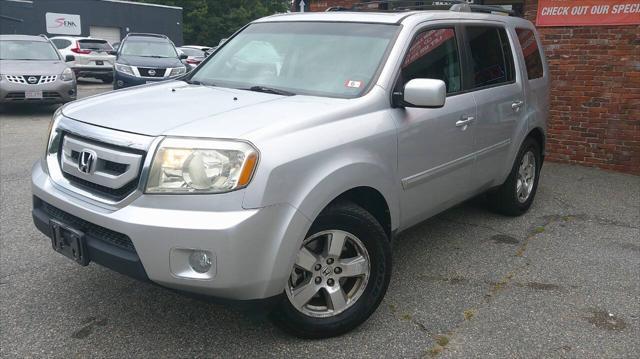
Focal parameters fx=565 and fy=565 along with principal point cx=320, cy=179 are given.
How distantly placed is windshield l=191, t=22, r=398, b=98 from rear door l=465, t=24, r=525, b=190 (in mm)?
996

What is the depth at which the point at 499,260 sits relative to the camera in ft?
13.9

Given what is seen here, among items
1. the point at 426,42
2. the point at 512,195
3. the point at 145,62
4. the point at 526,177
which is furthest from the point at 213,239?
the point at 145,62

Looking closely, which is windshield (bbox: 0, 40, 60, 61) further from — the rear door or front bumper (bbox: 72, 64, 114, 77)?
the rear door

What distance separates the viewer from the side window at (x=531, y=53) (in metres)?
5.12

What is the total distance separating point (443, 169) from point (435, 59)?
75 cm

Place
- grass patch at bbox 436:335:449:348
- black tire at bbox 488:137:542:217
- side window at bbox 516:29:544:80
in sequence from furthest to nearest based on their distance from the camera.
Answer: side window at bbox 516:29:544:80, black tire at bbox 488:137:542:217, grass patch at bbox 436:335:449:348

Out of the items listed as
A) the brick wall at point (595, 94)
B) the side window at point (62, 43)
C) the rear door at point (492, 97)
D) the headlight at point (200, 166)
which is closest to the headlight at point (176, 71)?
the brick wall at point (595, 94)

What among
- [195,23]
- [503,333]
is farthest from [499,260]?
[195,23]

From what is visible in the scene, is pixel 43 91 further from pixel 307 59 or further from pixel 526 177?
pixel 526 177

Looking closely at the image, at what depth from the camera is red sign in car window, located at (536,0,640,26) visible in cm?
688

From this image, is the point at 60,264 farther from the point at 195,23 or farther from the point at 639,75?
the point at 195,23

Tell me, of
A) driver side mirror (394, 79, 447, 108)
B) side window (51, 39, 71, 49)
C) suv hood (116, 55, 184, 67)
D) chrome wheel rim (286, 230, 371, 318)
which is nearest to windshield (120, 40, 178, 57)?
suv hood (116, 55, 184, 67)

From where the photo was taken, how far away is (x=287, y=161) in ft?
8.61

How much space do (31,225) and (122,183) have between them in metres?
2.48
